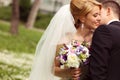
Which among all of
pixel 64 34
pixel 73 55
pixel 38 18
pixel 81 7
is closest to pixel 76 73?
pixel 73 55

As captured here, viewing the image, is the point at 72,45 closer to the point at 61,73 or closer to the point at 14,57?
the point at 61,73

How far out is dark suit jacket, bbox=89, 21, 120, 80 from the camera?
498 centimetres

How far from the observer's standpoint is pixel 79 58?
5820 millimetres

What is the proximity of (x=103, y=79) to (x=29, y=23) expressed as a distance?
37.5m

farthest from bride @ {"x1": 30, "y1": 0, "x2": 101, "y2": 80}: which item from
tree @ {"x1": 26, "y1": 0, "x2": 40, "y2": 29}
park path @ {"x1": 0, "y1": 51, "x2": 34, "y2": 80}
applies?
tree @ {"x1": 26, "y1": 0, "x2": 40, "y2": 29}

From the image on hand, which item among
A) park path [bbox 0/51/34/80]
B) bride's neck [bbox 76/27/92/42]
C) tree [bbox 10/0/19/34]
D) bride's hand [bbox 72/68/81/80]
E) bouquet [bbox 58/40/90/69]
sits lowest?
bride's hand [bbox 72/68/81/80]

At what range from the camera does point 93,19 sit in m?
5.90

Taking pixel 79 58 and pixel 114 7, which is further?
pixel 79 58

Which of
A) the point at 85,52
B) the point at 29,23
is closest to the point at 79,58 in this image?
the point at 85,52

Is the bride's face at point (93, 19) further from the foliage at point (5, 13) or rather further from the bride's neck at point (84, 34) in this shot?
the foliage at point (5, 13)

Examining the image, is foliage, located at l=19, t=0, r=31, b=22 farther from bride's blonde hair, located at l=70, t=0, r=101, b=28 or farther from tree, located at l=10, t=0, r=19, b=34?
bride's blonde hair, located at l=70, t=0, r=101, b=28

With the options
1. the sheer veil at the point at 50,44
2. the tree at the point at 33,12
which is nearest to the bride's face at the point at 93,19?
the sheer veil at the point at 50,44

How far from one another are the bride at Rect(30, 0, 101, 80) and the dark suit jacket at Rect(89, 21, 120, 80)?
613 millimetres

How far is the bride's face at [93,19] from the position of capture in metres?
5.79
